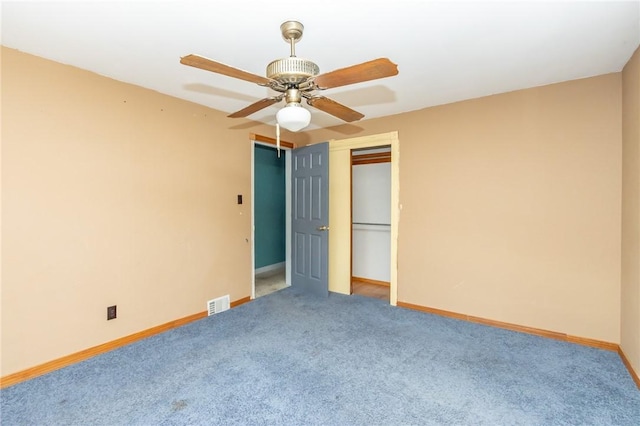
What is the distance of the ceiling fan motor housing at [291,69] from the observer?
60.2 inches

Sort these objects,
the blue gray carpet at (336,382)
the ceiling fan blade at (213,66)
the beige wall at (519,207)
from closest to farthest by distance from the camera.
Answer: the ceiling fan blade at (213,66)
the blue gray carpet at (336,382)
the beige wall at (519,207)

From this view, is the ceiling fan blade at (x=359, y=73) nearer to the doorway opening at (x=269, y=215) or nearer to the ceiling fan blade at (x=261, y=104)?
the ceiling fan blade at (x=261, y=104)

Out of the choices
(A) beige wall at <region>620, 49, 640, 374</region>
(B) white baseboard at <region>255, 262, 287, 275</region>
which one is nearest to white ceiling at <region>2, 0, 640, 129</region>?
(A) beige wall at <region>620, 49, 640, 374</region>

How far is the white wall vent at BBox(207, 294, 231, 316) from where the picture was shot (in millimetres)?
3475

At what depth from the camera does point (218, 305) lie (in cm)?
355

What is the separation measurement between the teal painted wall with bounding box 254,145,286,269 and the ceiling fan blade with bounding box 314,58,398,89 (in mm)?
3696

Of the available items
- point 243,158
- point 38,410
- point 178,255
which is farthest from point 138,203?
point 38,410

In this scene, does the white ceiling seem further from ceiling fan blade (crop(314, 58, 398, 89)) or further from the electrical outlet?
the electrical outlet

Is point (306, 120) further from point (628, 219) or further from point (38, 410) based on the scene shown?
point (628, 219)

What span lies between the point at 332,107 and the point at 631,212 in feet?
7.88

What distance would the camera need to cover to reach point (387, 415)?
1.83 meters

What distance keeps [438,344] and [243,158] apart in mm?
2992

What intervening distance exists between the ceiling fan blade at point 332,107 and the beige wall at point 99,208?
1.89m

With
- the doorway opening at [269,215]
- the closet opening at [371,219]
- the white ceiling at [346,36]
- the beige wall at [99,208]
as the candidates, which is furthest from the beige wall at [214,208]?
the doorway opening at [269,215]
